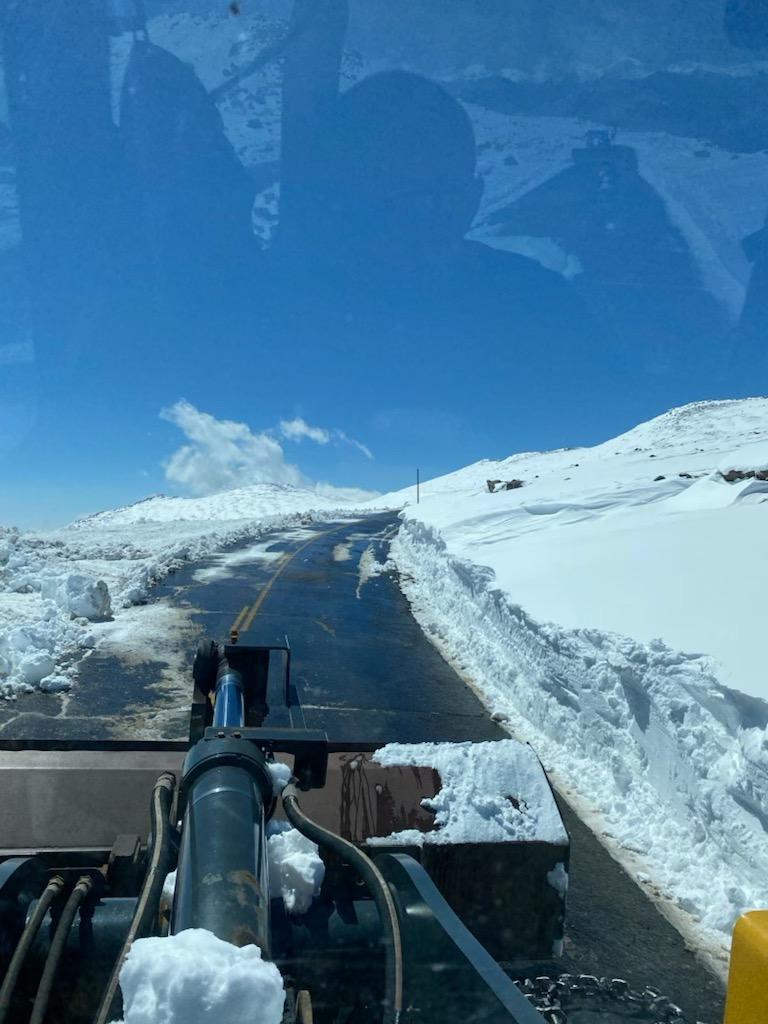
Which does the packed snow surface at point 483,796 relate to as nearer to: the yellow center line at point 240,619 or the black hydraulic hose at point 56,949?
the black hydraulic hose at point 56,949

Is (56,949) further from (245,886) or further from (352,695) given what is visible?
(352,695)

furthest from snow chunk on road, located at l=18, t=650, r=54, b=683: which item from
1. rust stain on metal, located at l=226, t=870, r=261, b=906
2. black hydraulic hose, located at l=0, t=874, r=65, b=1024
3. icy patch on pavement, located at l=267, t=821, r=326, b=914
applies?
rust stain on metal, located at l=226, t=870, r=261, b=906

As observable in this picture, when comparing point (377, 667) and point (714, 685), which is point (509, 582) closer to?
point (377, 667)

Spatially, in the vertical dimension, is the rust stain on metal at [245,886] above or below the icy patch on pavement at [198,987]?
above

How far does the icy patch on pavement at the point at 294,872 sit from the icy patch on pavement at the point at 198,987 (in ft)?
3.99

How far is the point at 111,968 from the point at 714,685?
4.82 m

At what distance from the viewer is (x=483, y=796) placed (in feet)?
11.8

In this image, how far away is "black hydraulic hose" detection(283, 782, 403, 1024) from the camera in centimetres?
199

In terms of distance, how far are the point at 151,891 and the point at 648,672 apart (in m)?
5.50

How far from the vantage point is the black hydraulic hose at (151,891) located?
1.66 meters

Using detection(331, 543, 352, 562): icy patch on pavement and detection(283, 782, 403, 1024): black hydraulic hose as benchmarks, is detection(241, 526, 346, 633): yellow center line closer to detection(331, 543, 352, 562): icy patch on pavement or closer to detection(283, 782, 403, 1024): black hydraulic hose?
detection(331, 543, 352, 562): icy patch on pavement

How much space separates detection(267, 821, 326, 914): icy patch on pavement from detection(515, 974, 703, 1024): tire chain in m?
1.68

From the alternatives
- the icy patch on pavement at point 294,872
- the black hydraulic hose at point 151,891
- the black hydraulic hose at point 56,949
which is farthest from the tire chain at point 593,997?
the black hydraulic hose at point 56,949

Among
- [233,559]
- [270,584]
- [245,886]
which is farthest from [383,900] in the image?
[233,559]
